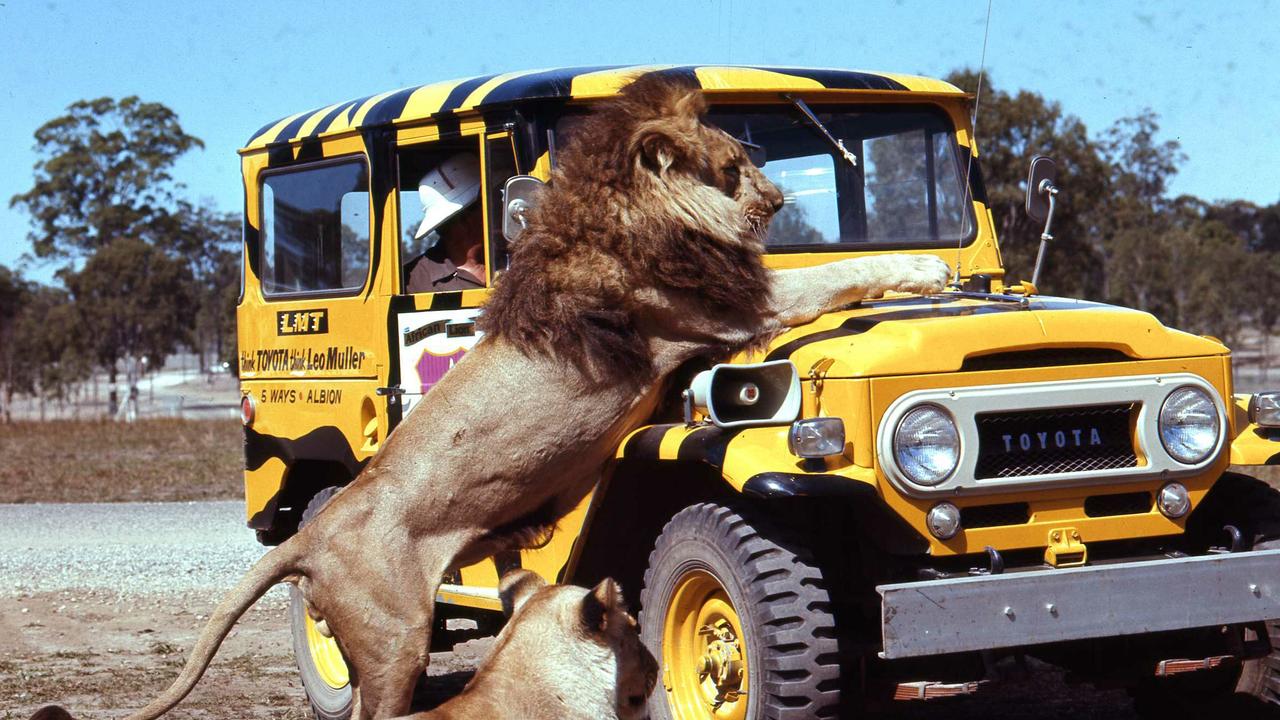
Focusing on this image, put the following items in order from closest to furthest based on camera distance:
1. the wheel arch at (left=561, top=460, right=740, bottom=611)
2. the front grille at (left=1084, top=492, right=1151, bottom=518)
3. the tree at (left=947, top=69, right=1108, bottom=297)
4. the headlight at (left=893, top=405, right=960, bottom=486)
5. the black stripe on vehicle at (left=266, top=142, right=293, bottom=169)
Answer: the headlight at (left=893, top=405, right=960, bottom=486) → the front grille at (left=1084, top=492, right=1151, bottom=518) → the wheel arch at (left=561, top=460, right=740, bottom=611) → the black stripe on vehicle at (left=266, top=142, right=293, bottom=169) → the tree at (left=947, top=69, right=1108, bottom=297)

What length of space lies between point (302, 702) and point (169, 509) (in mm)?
9564

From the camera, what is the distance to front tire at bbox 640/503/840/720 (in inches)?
175

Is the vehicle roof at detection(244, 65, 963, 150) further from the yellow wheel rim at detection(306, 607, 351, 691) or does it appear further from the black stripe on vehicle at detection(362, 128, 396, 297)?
the yellow wheel rim at detection(306, 607, 351, 691)

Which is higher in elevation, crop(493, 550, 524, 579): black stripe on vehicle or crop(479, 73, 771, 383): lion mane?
crop(479, 73, 771, 383): lion mane

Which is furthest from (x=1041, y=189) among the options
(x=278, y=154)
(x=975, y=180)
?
→ (x=278, y=154)

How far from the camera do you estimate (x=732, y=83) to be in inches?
238

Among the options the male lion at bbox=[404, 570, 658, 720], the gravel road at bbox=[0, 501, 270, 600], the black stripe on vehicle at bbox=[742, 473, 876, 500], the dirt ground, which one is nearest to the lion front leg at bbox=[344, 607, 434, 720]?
the male lion at bbox=[404, 570, 658, 720]

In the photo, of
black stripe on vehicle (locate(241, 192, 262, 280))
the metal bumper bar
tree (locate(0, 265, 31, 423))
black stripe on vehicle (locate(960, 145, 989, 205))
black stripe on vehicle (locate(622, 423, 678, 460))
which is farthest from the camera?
tree (locate(0, 265, 31, 423))

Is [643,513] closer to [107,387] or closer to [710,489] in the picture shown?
[710,489]

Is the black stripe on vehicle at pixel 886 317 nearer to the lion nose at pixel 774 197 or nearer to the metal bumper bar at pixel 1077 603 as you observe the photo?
the lion nose at pixel 774 197

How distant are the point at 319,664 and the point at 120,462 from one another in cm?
1726

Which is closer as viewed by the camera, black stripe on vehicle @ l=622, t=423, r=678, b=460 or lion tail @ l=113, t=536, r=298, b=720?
lion tail @ l=113, t=536, r=298, b=720

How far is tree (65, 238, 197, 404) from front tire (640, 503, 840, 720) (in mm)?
48526

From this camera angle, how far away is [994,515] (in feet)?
15.7
